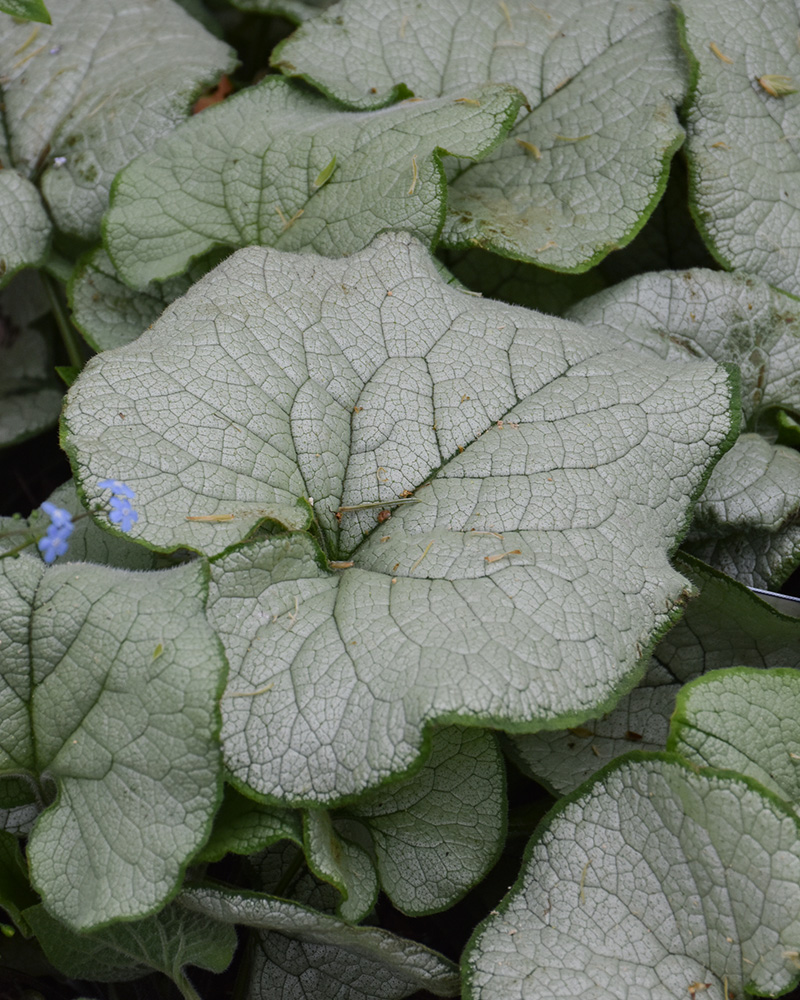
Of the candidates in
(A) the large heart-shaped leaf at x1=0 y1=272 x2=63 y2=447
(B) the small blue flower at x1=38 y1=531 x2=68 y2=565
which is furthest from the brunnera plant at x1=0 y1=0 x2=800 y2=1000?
(A) the large heart-shaped leaf at x1=0 y1=272 x2=63 y2=447

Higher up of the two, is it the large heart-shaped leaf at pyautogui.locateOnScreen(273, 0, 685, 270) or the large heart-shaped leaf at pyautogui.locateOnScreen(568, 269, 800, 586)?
the large heart-shaped leaf at pyautogui.locateOnScreen(273, 0, 685, 270)

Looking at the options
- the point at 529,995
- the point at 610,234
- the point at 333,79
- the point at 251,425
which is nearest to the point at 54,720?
the point at 251,425

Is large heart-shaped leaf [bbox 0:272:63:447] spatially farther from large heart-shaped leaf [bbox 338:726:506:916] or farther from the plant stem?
large heart-shaped leaf [bbox 338:726:506:916]

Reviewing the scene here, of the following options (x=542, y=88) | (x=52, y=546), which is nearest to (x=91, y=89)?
(x=542, y=88)

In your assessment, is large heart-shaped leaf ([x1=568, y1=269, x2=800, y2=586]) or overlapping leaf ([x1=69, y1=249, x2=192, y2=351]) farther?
overlapping leaf ([x1=69, y1=249, x2=192, y2=351])

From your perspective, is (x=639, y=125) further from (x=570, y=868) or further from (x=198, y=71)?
(x=570, y=868)

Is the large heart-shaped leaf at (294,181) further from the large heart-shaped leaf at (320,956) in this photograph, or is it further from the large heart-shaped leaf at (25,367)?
the large heart-shaped leaf at (320,956)

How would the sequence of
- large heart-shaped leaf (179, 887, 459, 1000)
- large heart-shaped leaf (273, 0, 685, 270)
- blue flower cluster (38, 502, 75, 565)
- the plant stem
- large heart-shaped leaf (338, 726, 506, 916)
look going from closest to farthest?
1. blue flower cluster (38, 502, 75, 565)
2. large heart-shaped leaf (179, 887, 459, 1000)
3. large heart-shaped leaf (338, 726, 506, 916)
4. large heart-shaped leaf (273, 0, 685, 270)
5. the plant stem
